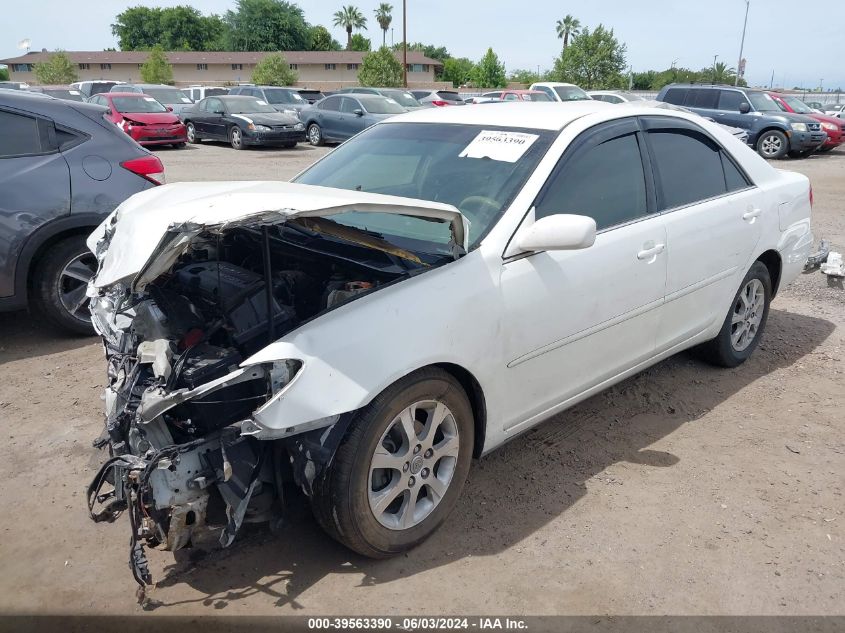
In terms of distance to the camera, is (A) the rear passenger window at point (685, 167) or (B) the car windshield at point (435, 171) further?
(A) the rear passenger window at point (685, 167)

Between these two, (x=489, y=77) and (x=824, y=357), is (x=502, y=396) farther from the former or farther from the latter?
(x=489, y=77)

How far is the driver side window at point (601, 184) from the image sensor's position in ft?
10.6

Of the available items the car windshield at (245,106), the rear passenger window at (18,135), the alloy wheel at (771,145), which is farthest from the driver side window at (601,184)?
the car windshield at (245,106)

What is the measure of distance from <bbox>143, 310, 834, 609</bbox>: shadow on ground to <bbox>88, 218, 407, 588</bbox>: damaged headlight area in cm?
21

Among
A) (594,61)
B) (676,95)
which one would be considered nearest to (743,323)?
(676,95)

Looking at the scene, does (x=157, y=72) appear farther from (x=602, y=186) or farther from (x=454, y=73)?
(x=602, y=186)

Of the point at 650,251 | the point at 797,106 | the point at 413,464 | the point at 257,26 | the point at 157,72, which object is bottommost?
the point at 413,464

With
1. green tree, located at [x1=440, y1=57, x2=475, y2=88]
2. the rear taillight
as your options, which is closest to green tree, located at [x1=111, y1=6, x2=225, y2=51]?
green tree, located at [x1=440, y1=57, x2=475, y2=88]

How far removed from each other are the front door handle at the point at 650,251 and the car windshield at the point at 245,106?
1789 cm

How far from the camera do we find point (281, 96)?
25188mm

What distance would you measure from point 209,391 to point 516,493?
1.66 meters

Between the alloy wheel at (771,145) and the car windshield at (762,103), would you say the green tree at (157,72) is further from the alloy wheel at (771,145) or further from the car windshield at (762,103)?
the alloy wheel at (771,145)

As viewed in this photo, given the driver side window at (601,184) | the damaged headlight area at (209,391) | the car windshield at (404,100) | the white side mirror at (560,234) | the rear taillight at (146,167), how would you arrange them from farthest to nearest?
the car windshield at (404,100) → the rear taillight at (146,167) → the driver side window at (601,184) → the white side mirror at (560,234) → the damaged headlight area at (209,391)

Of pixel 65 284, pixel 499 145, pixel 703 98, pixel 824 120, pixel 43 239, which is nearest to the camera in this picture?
pixel 499 145
